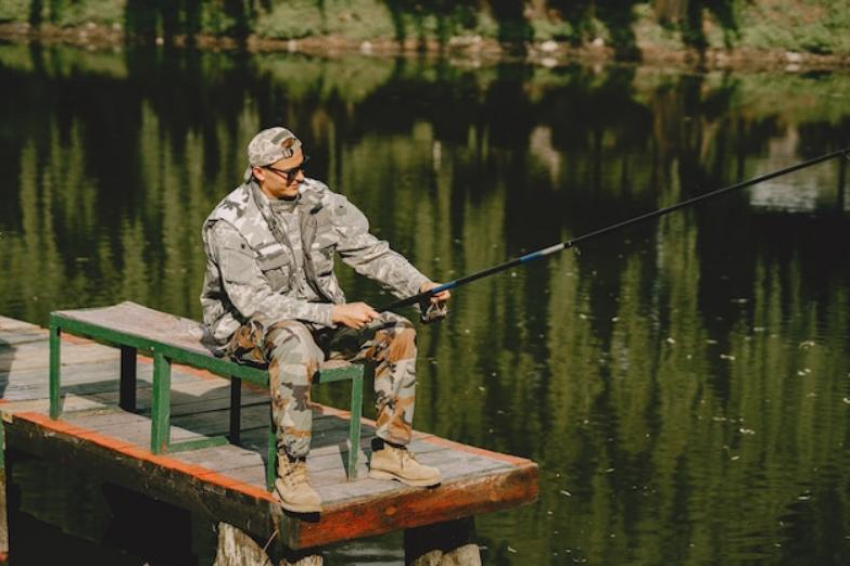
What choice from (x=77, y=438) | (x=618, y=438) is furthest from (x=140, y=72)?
(x=77, y=438)

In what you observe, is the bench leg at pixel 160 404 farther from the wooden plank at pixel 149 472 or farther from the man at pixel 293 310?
the man at pixel 293 310

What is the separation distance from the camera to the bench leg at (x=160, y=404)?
28.2ft

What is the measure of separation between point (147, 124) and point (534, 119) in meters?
6.74

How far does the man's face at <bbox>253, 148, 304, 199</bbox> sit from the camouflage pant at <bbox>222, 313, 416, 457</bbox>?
56 cm

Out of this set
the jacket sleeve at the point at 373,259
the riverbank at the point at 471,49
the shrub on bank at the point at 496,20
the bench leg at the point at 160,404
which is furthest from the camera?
the shrub on bank at the point at 496,20

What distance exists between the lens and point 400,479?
324 inches

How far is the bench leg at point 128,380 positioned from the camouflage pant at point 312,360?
1.45 m

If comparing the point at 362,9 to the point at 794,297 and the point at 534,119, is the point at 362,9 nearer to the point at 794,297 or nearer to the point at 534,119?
the point at 534,119

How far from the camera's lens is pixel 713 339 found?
1594 cm

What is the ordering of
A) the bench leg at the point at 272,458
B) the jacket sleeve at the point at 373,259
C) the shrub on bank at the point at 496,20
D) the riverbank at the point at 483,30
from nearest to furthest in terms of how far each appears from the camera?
the bench leg at the point at 272,458 → the jacket sleeve at the point at 373,259 → the riverbank at the point at 483,30 → the shrub on bank at the point at 496,20

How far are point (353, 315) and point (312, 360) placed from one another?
0.23 metres

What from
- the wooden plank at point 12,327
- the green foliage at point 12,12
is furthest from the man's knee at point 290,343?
the green foliage at point 12,12

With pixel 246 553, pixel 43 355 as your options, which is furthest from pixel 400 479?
pixel 43 355

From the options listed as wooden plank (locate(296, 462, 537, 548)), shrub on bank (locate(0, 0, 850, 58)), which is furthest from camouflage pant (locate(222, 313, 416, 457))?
shrub on bank (locate(0, 0, 850, 58))
